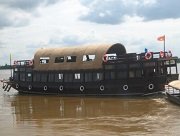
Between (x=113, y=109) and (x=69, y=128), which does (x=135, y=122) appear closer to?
(x=69, y=128)

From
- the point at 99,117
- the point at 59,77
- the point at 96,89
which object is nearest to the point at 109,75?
the point at 96,89

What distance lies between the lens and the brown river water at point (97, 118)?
50.5ft

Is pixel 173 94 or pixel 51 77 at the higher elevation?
pixel 51 77

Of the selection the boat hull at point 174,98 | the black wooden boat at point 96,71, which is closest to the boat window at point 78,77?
the black wooden boat at point 96,71

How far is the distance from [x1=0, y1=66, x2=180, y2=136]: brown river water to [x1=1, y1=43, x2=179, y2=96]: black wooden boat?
1.36 metres

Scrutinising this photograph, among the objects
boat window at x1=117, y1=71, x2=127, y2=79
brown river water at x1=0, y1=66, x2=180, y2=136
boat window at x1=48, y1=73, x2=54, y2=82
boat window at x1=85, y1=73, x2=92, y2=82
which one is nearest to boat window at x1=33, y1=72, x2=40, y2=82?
boat window at x1=48, y1=73, x2=54, y2=82

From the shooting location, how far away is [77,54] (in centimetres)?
3136

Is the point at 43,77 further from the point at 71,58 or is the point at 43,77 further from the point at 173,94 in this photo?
the point at 173,94

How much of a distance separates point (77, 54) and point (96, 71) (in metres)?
2.56

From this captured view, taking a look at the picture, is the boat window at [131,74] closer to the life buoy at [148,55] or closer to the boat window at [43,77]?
the life buoy at [148,55]

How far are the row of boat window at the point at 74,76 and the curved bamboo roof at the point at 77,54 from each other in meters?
0.52

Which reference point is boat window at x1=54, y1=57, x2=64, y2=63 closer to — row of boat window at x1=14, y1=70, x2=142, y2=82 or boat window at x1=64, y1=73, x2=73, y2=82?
row of boat window at x1=14, y1=70, x2=142, y2=82

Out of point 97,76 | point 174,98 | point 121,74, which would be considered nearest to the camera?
point 174,98

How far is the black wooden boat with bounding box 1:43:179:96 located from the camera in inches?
1092
